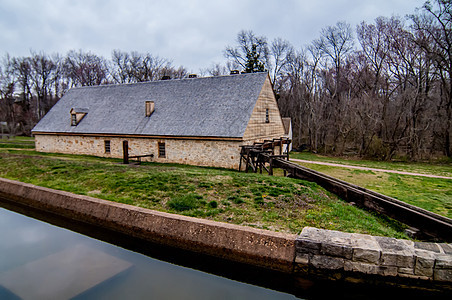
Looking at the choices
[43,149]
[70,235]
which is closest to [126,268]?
[70,235]

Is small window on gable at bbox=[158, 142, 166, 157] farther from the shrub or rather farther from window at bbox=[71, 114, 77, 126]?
the shrub

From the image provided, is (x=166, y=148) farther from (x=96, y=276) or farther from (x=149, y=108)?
(x=96, y=276)

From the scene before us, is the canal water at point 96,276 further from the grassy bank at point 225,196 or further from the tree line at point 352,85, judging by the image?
the tree line at point 352,85

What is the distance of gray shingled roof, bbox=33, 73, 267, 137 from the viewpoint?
1664 cm

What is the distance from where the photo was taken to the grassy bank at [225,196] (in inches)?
265

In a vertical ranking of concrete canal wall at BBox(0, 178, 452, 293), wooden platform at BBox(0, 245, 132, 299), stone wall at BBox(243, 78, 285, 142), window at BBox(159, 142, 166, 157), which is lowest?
wooden platform at BBox(0, 245, 132, 299)

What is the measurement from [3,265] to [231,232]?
5215 mm

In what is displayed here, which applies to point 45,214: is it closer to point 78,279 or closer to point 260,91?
point 78,279

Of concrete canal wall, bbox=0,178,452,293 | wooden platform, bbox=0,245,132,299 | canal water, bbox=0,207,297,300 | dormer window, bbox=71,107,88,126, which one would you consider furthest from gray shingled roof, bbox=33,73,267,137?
wooden platform, bbox=0,245,132,299

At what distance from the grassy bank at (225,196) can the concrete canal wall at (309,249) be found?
2.33 feet

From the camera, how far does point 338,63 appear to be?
112ft

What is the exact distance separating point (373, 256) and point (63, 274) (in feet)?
19.9

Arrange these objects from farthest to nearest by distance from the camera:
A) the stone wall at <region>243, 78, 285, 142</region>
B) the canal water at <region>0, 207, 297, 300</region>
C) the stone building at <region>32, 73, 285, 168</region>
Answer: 1. the stone wall at <region>243, 78, 285, 142</region>
2. the stone building at <region>32, 73, 285, 168</region>
3. the canal water at <region>0, 207, 297, 300</region>

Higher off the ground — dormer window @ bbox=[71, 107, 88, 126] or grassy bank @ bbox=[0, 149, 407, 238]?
dormer window @ bbox=[71, 107, 88, 126]
